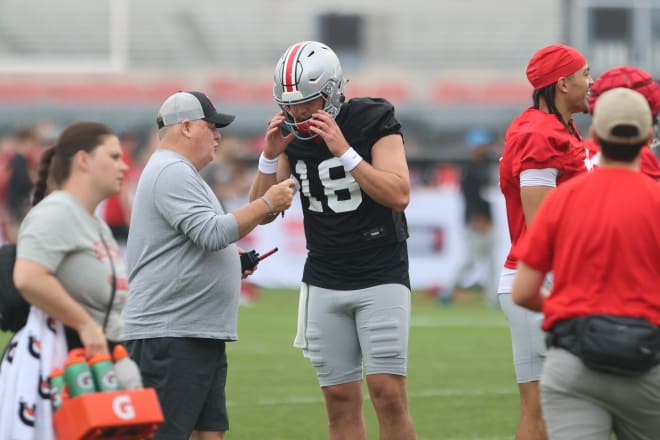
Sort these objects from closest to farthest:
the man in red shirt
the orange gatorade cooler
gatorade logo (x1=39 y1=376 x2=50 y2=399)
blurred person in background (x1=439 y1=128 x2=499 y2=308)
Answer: the man in red shirt
the orange gatorade cooler
gatorade logo (x1=39 y1=376 x2=50 y2=399)
blurred person in background (x1=439 y1=128 x2=499 y2=308)

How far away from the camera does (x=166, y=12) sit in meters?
33.6

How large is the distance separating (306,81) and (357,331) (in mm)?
1174

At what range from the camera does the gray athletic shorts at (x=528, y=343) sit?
5.39 meters

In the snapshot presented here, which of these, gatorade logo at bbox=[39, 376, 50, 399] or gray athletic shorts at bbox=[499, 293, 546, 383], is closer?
gatorade logo at bbox=[39, 376, 50, 399]

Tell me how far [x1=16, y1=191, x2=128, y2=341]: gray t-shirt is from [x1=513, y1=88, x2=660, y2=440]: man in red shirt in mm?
1454

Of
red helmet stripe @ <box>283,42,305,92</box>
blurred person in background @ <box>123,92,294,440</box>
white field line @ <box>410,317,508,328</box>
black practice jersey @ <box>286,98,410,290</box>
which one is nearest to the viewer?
blurred person in background @ <box>123,92,294,440</box>

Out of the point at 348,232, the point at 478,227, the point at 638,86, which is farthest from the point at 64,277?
the point at 478,227

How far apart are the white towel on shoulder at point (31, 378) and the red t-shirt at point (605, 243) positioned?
1709 mm

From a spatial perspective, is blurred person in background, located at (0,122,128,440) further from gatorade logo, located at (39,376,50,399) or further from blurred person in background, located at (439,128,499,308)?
blurred person in background, located at (439,128,499,308)

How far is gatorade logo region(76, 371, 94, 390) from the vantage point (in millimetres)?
4191

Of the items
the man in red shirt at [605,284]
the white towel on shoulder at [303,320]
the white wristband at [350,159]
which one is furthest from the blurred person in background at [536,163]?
the man in red shirt at [605,284]

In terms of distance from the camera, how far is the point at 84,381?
4.20m

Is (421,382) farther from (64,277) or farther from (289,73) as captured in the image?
(64,277)

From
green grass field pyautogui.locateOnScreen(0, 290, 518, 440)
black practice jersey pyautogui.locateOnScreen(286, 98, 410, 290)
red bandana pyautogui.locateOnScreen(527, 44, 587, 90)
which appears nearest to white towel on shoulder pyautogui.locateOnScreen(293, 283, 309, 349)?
black practice jersey pyautogui.locateOnScreen(286, 98, 410, 290)
